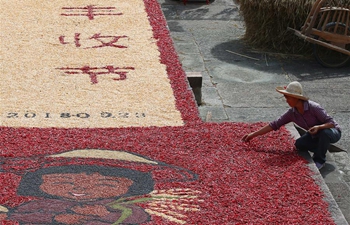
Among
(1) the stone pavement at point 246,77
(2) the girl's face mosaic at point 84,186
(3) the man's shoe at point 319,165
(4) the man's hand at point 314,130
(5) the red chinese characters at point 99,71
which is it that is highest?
(4) the man's hand at point 314,130

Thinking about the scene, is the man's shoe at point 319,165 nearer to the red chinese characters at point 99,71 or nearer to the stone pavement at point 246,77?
the stone pavement at point 246,77

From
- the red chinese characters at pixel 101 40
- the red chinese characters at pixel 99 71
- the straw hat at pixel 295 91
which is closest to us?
the straw hat at pixel 295 91

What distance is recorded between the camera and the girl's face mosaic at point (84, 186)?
525 centimetres

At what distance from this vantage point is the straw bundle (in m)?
9.52

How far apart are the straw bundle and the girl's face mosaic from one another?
4.83 metres

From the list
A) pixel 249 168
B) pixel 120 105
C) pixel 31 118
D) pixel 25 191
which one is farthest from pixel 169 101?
pixel 25 191

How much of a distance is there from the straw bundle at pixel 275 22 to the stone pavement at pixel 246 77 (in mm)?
220

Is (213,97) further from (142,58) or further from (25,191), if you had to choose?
(25,191)

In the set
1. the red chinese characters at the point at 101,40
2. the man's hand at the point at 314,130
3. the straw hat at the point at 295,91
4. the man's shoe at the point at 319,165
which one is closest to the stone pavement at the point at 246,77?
the man's shoe at the point at 319,165

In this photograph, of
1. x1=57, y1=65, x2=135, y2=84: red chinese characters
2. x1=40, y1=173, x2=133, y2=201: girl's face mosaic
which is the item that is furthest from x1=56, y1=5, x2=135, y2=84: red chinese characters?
x1=40, y1=173, x2=133, y2=201: girl's face mosaic

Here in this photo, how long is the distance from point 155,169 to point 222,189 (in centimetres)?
64

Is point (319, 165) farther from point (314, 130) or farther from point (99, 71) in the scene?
point (99, 71)

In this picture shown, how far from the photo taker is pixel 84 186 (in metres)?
5.39

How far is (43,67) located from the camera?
841 centimetres
